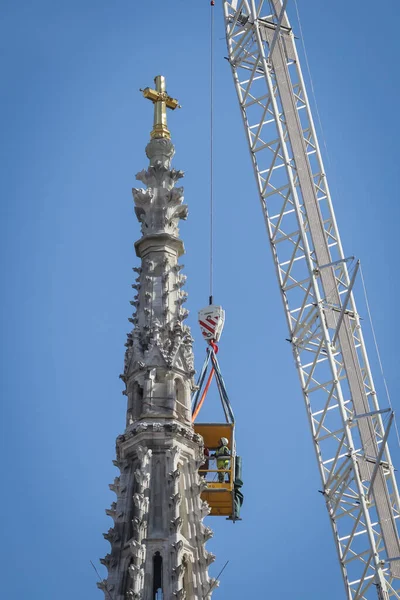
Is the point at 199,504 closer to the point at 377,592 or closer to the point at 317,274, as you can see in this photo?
the point at 377,592

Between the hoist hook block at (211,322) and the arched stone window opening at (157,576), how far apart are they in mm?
22617

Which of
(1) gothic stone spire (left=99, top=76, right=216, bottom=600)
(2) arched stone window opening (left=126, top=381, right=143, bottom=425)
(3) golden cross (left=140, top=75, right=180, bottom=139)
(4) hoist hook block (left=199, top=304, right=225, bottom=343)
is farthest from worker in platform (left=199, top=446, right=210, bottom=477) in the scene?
(3) golden cross (left=140, top=75, right=180, bottom=139)

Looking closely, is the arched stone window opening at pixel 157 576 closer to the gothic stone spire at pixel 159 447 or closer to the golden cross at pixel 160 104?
the gothic stone spire at pixel 159 447

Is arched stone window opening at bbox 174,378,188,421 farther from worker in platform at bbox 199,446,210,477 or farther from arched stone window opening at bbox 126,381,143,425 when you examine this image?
worker in platform at bbox 199,446,210,477

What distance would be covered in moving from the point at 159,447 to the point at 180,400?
3033mm

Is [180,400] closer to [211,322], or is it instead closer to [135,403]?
[135,403]

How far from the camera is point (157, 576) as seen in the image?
5353cm

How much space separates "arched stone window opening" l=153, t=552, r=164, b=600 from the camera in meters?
53.0

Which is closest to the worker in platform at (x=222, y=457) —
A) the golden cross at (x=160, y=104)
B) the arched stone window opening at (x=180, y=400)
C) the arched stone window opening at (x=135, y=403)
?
the arched stone window opening at (x=180, y=400)

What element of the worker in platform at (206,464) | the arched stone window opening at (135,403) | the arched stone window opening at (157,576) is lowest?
the arched stone window opening at (157,576)

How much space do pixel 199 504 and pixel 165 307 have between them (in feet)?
31.5

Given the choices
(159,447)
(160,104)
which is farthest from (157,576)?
(160,104)

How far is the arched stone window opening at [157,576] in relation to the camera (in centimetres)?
5300

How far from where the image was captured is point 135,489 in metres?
56.2
